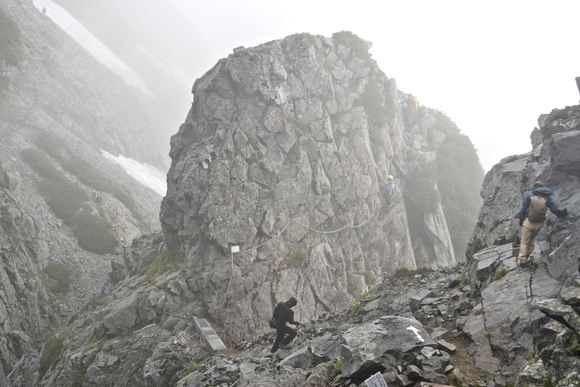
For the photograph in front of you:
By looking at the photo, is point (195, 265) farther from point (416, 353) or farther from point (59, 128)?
point (59, 128)

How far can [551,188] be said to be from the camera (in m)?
11.4

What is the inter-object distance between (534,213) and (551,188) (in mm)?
1689

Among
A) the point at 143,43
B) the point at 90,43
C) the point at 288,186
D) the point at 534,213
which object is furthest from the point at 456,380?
the point at 143,43

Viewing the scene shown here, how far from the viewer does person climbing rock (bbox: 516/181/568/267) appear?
1012cm

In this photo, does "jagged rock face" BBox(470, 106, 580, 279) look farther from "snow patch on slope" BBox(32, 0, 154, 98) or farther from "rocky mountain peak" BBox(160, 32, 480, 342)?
"snow patch on slope" BBox(32, 0, 154, 98)

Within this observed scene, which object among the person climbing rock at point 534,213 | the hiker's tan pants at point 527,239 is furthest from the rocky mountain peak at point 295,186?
the person climbing rock at point 534,213

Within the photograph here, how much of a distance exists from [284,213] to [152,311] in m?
11.3

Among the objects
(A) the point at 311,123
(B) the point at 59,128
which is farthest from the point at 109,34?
(A) the point at 311,123

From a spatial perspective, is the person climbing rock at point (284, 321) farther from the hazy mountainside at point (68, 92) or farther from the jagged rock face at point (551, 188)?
A: the hazy mountainside at point (68, 92)

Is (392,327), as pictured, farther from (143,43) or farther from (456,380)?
(143,43)

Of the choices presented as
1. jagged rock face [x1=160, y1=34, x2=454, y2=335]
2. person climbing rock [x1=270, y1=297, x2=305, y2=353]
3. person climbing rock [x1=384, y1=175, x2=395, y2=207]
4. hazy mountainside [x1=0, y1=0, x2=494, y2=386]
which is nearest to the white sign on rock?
person climbing rock [x1=270, y1=297, x2=305, y2=353]

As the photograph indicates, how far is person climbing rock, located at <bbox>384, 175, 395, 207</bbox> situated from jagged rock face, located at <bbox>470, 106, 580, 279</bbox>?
14.4 m

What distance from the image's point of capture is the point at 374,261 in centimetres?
3167

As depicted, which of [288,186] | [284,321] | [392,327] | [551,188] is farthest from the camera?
[288,186]
